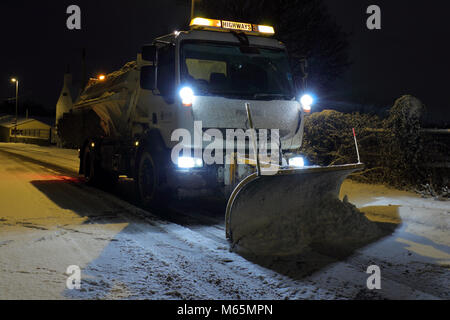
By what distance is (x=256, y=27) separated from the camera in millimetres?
7871

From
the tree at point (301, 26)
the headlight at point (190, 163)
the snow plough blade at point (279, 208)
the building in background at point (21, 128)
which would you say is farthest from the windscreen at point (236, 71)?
the building in background at point (21, 128)

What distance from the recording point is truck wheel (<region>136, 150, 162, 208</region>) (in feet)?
24.7

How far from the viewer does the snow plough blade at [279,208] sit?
5.26m

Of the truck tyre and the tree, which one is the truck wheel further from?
the tree

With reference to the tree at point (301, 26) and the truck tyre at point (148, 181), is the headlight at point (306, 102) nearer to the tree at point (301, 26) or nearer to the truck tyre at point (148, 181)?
the truck tyre at point (148, 181)

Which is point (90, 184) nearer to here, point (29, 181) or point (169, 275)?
point (29, 181)

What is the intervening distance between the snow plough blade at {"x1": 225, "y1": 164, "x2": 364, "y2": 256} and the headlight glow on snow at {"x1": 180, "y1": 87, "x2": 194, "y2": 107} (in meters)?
1.99

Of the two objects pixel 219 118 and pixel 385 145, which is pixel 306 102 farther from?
pixel 385 145

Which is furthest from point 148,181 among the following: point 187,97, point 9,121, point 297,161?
point 9,121

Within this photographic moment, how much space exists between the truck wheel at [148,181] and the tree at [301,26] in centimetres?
1673

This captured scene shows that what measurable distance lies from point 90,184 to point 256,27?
6263mm

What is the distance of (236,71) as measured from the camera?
7.32 metres

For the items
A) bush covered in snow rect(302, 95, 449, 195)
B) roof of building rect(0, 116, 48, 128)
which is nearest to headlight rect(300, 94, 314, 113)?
bush covered in snow rect(302, 95, 449, 195)
